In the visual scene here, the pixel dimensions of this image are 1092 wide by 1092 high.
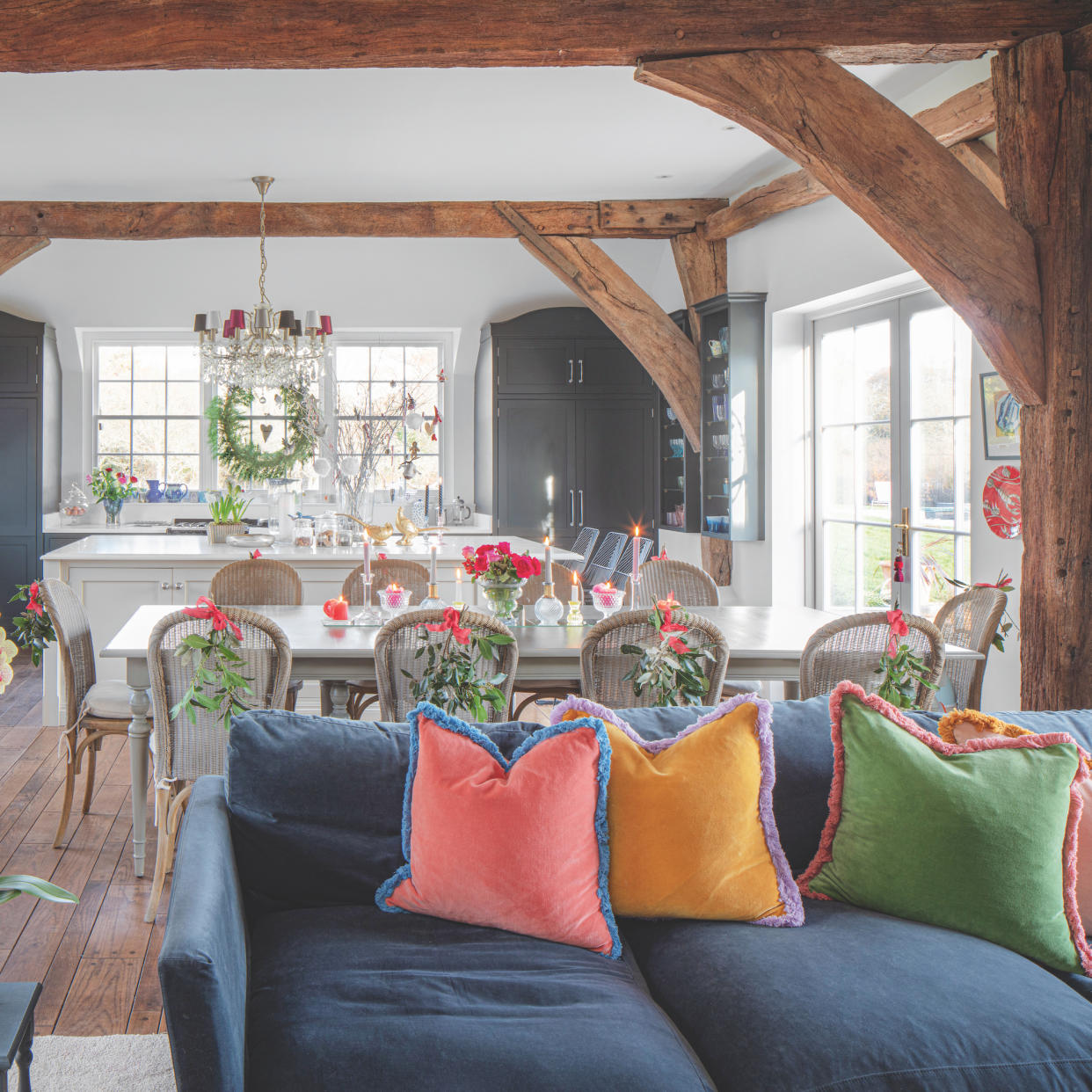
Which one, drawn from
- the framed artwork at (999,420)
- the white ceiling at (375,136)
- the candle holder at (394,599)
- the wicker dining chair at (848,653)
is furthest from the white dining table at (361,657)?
the white ceiling at (375,136)

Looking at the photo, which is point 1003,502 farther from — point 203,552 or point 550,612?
point 203,552

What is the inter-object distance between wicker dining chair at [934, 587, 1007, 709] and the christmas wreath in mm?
5558

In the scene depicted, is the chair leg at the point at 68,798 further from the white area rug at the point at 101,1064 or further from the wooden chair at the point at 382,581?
the white area rug at the point at 101,1064

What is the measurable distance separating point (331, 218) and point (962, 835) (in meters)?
5.20

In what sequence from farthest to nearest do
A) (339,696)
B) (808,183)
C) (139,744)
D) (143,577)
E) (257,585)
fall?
(143,577) → (808,183) → (257,585) → (339,696) → (139,744)

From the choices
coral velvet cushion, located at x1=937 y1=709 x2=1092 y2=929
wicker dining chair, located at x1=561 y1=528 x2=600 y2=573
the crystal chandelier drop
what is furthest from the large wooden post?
the crystal chandelier drop

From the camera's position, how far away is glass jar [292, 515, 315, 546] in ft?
19.7

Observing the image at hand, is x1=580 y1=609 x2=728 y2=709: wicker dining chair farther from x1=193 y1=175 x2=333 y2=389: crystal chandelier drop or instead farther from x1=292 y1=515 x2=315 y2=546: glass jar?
x1=193 y1=175 x2=333 y2=389: crystal chandelier drop

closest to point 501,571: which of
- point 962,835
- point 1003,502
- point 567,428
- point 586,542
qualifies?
point 1003,502

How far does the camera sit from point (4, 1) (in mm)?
3076

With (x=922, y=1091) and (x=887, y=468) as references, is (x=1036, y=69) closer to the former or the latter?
(x=887, y=468)

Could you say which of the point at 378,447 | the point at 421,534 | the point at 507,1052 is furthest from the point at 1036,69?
the point at 378,447

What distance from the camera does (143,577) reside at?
5.33 meters

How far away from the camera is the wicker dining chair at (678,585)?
14.9 feet
